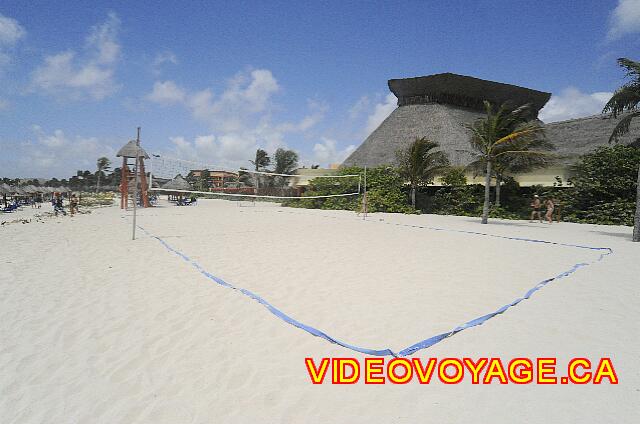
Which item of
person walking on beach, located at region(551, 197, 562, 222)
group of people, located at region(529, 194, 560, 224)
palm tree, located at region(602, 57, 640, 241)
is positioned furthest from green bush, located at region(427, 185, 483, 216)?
palm tree, located at region(602, 57, 640, 241)

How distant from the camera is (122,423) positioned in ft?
5.99

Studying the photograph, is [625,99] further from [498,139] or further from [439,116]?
[439,116]

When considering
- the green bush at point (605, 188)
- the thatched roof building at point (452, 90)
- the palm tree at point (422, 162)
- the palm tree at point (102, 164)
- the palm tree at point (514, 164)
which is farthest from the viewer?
the palm tree at point (102, 164)

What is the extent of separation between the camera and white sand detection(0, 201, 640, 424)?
198 centimetres

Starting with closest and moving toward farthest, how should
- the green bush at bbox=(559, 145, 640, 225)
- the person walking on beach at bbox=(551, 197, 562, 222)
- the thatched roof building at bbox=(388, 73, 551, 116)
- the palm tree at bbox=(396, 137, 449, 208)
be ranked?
the green bush at bbox=(559, 145, 640, 225) → the person walking on beach at bbox=(551, 197, 562, 222) → the palm tree at bbox=(396, 137, 449, 208) → the thatched roof building at bbox=(388, 73, 551, 116)

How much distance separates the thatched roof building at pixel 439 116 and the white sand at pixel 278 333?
23.3 metres

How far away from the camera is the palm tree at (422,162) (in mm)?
18891

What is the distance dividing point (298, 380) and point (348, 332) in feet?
2.72

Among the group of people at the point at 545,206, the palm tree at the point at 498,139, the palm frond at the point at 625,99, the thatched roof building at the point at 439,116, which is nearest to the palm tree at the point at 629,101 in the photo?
the palm frond at the point at 625,99

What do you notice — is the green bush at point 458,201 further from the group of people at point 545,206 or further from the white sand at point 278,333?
the white sand at point 278,333

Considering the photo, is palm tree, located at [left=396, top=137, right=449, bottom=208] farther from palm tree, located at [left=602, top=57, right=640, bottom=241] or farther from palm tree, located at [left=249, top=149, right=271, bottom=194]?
palm tree, located at [left=249, top=149, right=271, bottom=194]

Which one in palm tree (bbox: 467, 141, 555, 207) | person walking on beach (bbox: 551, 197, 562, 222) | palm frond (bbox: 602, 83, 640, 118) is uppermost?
palm frond (bbox: 602, 83, 640, 118)

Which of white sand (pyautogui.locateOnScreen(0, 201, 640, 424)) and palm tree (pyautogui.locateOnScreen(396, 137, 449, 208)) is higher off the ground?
palm tree (pyautogui.locateOnScreen(396, 137, 449, 208))

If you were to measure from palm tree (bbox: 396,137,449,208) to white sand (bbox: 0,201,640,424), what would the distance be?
1356 centimetres
